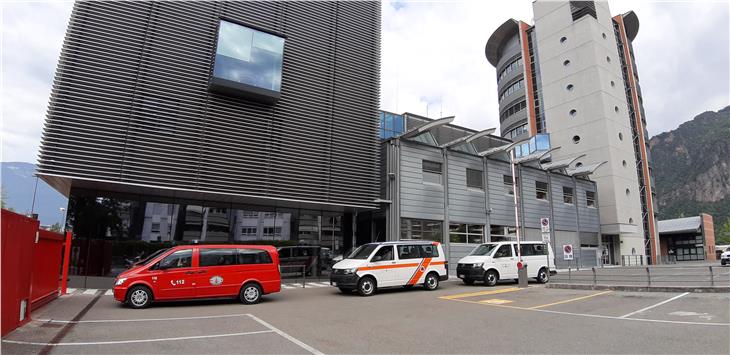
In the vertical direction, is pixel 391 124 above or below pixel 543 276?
above

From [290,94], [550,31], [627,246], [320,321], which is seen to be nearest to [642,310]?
[320,321]

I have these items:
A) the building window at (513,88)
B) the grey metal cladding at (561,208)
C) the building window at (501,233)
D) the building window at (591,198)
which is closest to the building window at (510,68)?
the building window at (513,88)

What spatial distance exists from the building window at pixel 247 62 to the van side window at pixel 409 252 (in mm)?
8927

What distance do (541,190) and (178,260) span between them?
26920 mm

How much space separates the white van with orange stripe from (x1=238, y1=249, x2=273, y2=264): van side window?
286cm

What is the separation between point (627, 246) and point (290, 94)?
37.7 meters

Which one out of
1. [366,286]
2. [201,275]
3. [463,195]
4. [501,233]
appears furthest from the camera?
[501,233]

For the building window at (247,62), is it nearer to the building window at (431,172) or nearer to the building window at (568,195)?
the building window at (431,172)

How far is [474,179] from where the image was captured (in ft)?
84.1

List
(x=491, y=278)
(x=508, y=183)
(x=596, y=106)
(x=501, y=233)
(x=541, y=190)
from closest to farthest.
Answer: (x=491, y=278) < (x=501, y=233) < (x=508, y=183) < (x=541, y=190) < (x=596, y=106)

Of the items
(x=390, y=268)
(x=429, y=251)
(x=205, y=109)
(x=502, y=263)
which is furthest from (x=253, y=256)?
(x=502, y=263)

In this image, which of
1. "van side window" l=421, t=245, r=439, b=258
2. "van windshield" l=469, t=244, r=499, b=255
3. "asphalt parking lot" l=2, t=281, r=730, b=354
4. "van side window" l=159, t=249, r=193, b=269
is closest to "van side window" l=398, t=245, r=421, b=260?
"van side window" l=421, t=245, r=439, b=258

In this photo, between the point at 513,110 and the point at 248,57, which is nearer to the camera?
the point at 248,57

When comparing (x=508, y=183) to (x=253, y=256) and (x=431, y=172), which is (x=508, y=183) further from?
(x=253, y=256)
